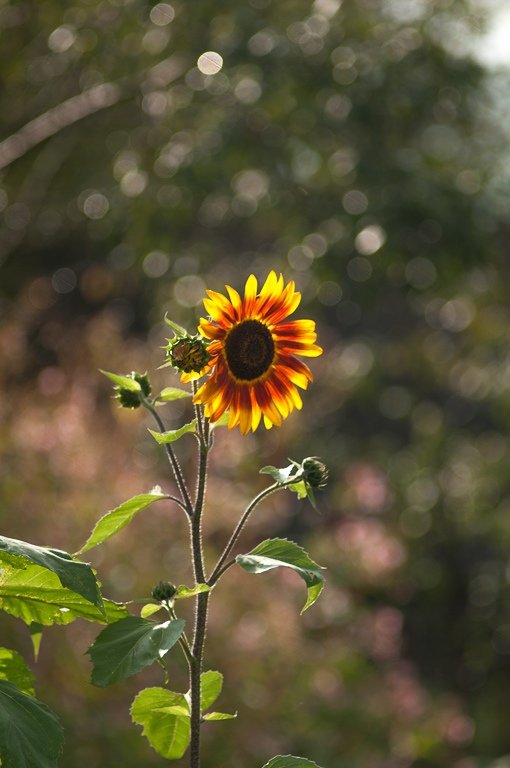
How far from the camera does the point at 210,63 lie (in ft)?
14.1

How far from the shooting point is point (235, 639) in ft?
12.0

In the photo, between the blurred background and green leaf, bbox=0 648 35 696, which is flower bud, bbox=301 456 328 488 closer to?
green leaf, bbox=0 648 35 696

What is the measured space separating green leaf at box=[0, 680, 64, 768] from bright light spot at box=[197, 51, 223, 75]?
11.9ft

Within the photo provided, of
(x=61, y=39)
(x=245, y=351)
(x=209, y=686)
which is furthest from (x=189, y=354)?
(x=61, y=39)

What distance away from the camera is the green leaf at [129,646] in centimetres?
88

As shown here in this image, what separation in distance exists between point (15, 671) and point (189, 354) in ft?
1.07

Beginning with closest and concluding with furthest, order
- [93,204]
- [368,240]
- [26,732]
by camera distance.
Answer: [26,732]
[368,240]
[93,204]

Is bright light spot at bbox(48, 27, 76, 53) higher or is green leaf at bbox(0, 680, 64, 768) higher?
bright light spot at bbox(48, 27, 76, 53)

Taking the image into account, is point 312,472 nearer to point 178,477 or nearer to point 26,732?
point 178,477

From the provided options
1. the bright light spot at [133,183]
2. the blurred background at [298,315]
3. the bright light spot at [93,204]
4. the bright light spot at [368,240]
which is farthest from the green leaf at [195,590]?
the bright light spot at [93,204]

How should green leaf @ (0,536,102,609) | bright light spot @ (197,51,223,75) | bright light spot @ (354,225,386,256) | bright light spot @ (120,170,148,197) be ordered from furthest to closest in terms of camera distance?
1. bright light spot @ (120,170,148,197)
2. bright light spot @ (197,51,223,75)
3. bright light spot @ (354,225,386,256)
4. green leaf @ (0,536,102,609)

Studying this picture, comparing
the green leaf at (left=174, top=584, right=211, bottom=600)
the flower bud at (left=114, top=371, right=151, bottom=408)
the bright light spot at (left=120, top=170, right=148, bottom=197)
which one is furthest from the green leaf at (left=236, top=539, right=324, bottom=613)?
the bright light spot at (left=120, top=170, right=148, bottom=197)

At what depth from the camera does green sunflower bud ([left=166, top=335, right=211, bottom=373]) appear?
1035mm

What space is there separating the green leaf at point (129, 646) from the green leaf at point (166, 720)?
118 millimetres
